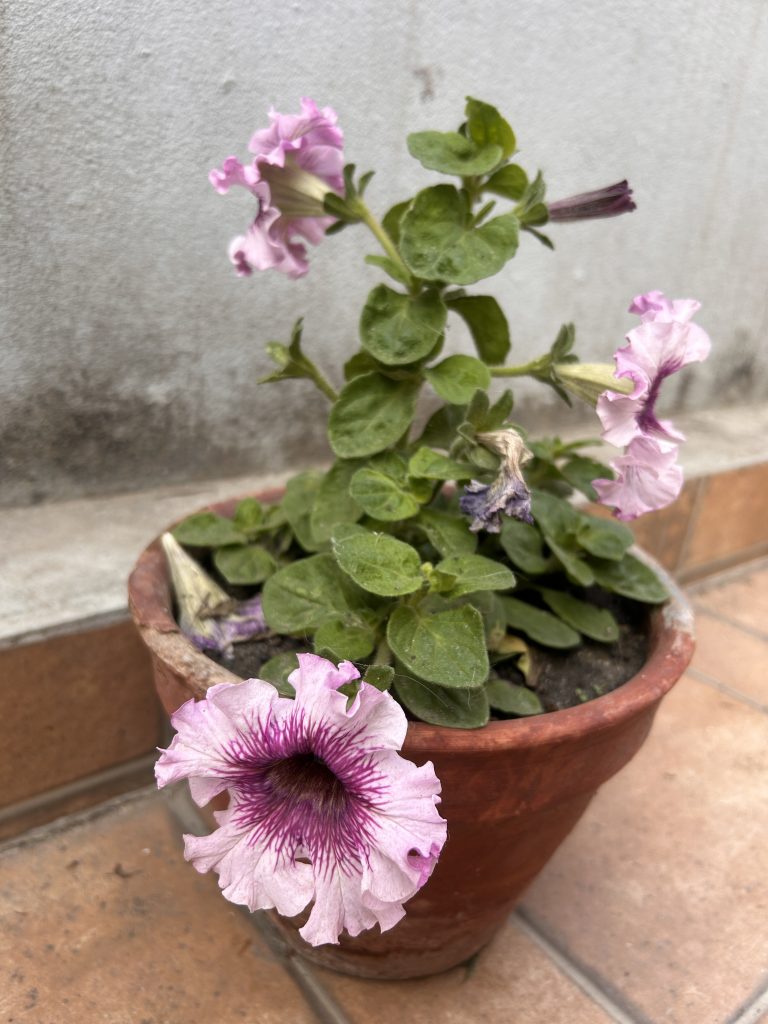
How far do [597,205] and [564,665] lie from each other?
0.45 m

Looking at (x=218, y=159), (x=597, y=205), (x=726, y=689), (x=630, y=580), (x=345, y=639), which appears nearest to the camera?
(x=345, y=639)

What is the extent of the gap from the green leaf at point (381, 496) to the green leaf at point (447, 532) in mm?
16

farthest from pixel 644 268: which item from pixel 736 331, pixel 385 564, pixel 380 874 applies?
pixel 380 874

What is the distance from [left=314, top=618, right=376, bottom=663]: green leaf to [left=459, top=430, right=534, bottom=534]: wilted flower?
129 millimetres

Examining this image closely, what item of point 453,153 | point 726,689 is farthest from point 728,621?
point 453,153

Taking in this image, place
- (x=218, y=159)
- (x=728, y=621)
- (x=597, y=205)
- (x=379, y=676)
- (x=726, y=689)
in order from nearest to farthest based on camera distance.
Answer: (x=379, y=676) < (x=597, y=205) < (x=218, y=159) < (x=726, y=689) < (x=728, y=621)

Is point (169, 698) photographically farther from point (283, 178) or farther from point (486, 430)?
point (283, 178)

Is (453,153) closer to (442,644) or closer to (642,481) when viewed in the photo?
(642,481)

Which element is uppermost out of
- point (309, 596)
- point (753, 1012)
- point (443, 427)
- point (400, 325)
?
point (400, 325)

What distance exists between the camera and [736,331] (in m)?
2.08

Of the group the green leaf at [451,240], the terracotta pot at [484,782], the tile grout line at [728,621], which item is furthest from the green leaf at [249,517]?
the tile grout line at [728,621]

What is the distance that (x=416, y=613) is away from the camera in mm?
731

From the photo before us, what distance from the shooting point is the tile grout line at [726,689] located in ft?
4.59

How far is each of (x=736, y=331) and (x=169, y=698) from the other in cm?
176
